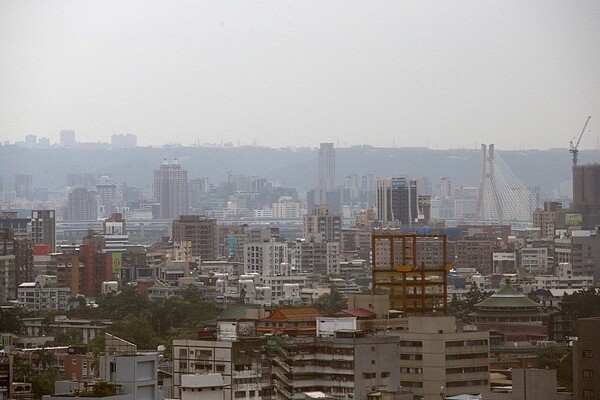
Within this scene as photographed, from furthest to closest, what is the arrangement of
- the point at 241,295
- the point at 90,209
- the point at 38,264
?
the point at 90,209 → the point at 38,264 → the point at 241,295

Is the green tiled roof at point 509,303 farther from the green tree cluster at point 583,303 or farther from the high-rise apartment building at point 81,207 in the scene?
the high-rise apartment building at point 81,207

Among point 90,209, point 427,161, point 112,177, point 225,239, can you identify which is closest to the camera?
point 225,239

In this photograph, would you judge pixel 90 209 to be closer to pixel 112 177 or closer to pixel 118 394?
pixel 112 177

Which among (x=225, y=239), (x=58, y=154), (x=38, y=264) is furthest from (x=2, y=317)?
(x=58, y=154)

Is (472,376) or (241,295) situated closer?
(472,376)

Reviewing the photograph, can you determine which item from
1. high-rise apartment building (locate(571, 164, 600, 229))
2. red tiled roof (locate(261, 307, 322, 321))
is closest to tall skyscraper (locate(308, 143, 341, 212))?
high-rise apartment building (locate(571, 164, 600, 229))

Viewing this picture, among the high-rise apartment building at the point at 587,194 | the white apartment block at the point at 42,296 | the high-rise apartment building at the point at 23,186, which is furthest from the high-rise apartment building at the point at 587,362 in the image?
the high-rise apartment building at the point at 23,186
